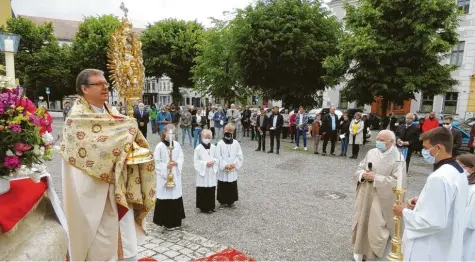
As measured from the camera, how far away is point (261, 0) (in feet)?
63.4

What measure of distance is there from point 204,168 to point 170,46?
32.1 metres

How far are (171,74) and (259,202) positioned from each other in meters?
31.7

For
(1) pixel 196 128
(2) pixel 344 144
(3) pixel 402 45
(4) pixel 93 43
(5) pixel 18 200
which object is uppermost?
(4) pixel 93 43

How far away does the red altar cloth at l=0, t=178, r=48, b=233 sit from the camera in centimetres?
206

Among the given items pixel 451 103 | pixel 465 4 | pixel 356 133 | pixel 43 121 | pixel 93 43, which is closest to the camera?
pixel 43 121

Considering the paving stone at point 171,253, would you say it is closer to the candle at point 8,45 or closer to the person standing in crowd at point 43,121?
the person standing in crowd at point 43,121

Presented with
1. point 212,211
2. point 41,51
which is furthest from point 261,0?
point 41,51

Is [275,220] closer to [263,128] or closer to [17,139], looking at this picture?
[17,139]

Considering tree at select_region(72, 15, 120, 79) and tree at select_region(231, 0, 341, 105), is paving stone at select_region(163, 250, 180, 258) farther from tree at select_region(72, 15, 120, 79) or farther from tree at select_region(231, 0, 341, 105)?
tree at select_region(72, 15, 120, 79)

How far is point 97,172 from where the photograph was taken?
2.69m

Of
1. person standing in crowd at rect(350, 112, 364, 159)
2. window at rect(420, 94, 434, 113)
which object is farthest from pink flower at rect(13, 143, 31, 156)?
window at rect(420, 94, 434, 113)

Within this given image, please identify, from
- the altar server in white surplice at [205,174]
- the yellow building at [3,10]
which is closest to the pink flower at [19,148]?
the altar server in white surplice at [205,174]

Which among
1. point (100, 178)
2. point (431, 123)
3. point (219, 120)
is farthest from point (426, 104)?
point (100, 178)

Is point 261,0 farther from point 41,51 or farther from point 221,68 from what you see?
A: point 41,51
